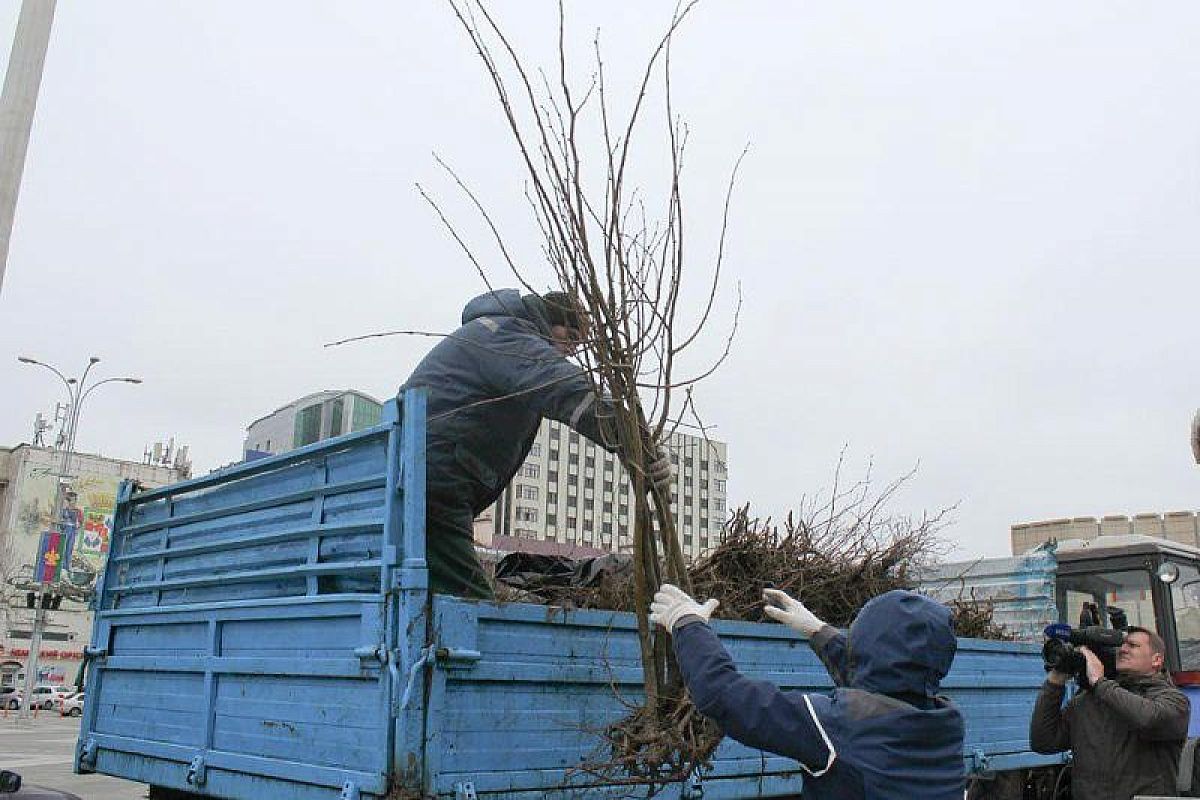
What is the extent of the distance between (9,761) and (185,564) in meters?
12.4

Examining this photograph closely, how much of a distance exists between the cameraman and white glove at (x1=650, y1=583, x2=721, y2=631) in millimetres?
2542

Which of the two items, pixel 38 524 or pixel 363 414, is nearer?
pixel 363 414

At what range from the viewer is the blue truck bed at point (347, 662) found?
241cm

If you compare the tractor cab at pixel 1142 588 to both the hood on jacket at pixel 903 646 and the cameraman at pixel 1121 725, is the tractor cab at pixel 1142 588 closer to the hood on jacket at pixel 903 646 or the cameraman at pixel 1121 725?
the cameraman at pixel 1121 725

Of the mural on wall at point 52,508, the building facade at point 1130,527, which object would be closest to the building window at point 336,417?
the building facade at point 1130,527

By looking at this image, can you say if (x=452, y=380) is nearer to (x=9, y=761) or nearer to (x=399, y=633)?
(x=399, y=633)

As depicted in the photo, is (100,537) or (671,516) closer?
(671,516)

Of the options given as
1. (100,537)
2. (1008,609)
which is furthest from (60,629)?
(1008,609)

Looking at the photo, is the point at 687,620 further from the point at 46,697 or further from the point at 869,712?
the point at 46,697

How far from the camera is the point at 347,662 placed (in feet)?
8.30

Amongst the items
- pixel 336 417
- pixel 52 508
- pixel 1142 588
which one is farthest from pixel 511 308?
pixel 52 508

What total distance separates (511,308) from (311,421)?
5.11 ft

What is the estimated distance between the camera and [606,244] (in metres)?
2.81

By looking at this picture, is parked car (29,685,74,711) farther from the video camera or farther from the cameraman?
the video camera
